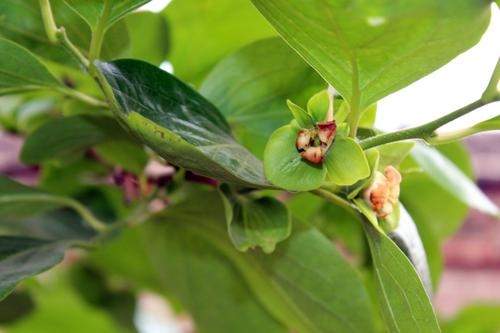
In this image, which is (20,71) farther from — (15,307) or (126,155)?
(15,307)

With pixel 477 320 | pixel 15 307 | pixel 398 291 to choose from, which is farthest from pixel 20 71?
pixel 477 320

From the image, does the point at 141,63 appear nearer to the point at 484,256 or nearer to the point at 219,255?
the point at 219,255

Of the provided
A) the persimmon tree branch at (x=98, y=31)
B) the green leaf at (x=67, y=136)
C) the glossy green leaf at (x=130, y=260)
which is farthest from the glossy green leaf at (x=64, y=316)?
the persimmon tree branch at (x=98, y=31)

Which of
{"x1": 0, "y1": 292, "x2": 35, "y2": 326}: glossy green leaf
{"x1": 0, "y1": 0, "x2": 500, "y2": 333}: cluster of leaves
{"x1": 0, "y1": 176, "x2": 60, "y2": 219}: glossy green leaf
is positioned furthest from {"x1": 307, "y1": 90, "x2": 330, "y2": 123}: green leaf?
{"x1": 0, "y1": 292, "x2": 35, "y2": 326}: glossy green leaf

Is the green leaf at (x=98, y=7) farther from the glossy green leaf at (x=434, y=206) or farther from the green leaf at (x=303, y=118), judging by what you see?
the glossy green leaf at (x=434, y=206)

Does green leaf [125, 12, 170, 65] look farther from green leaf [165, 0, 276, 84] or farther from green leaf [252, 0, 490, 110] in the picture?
green leaf [252, 0, 490, 110]

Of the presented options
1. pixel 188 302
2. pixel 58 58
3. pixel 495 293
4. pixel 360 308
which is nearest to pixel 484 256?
pixel 495 293

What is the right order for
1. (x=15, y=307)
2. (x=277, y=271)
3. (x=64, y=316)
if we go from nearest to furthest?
1. (x=277, y=271)
2. (x=15, y=307)
3. (x=64, y=316)
